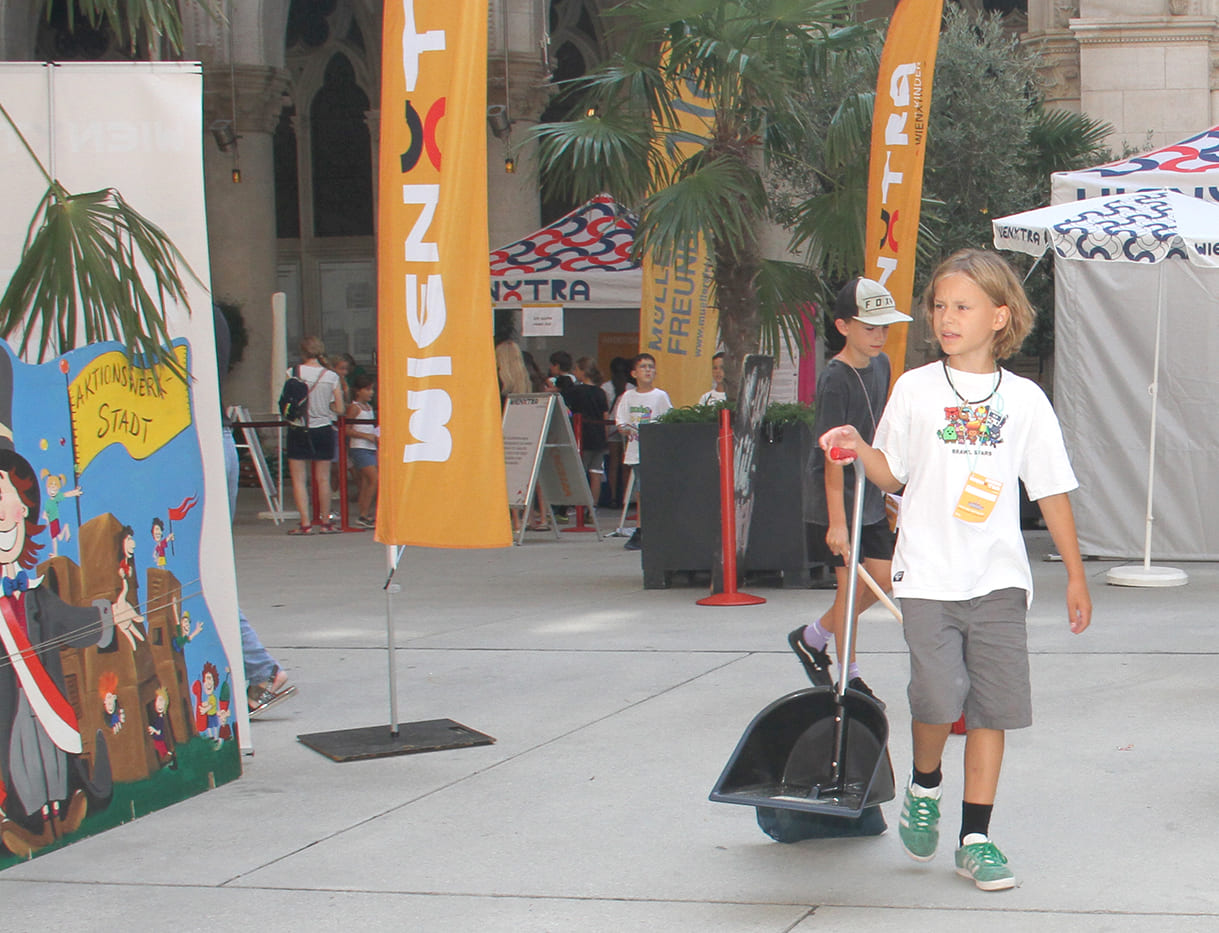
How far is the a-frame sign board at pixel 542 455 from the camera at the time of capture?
45.8 ft

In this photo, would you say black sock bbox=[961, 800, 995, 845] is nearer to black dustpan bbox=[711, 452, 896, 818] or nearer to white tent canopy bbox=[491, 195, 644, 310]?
black dustpan bbox=[711, 452, 896, 818]

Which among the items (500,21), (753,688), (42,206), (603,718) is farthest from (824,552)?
(500,21)

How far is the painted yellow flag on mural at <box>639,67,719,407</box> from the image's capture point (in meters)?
13.4

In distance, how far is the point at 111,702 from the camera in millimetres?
4883

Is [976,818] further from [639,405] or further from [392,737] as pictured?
[639,405]

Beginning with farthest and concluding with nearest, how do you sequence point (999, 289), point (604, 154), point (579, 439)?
point (579, 439), point (604, 154), point (999, 289)

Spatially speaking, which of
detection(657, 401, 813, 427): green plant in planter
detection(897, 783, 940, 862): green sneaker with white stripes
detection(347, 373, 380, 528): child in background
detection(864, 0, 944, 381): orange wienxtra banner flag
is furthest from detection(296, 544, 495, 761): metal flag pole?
detection(347, 373, 380, 528): child in background

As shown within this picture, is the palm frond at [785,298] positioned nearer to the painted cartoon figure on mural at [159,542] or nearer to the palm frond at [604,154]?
the palm frond at [604,154]

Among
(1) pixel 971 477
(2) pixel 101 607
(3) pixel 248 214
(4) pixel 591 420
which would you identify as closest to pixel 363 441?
(4) pixel 591 420

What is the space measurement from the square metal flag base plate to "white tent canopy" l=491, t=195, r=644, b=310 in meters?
11.2

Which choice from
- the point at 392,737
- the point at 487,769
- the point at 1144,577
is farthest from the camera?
the point at 1144,577

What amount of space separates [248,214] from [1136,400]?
1536 centimetres

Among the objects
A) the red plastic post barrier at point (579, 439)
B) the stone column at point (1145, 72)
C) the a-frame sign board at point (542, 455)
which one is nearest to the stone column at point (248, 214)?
the red plastic post barrier at point (579, 439)

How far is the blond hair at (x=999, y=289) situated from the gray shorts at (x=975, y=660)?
69 centimetres
